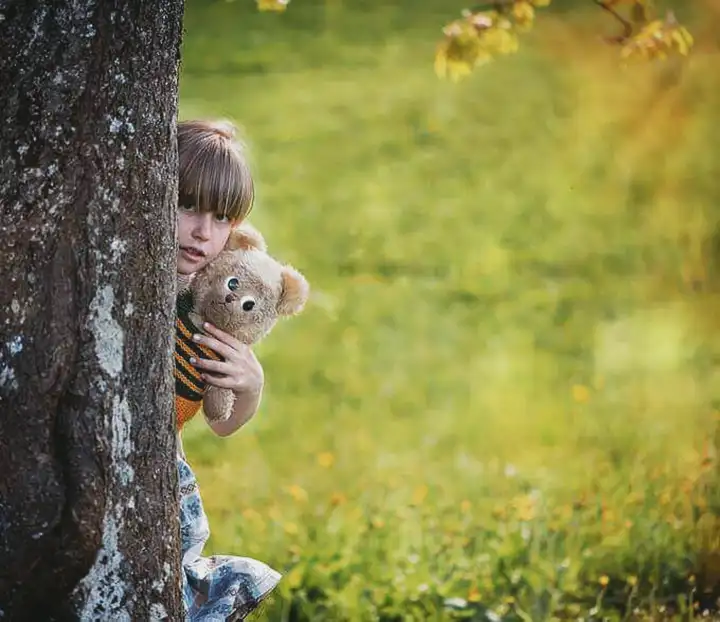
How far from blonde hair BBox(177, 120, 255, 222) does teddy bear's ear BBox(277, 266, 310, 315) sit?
0.59ft

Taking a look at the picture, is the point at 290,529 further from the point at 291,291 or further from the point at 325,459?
the point at 291,291

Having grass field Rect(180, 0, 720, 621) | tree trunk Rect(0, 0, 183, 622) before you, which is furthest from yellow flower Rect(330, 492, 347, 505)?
tree trunk Rect(0, 0, 183, 622)

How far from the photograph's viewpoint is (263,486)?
612 cm

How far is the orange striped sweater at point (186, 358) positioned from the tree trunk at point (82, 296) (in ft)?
1.45

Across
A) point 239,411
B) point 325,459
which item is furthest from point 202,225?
point 325,459

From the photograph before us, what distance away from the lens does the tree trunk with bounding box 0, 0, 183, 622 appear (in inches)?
103

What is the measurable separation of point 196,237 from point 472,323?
5222 mm

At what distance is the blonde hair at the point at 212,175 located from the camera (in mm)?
3189

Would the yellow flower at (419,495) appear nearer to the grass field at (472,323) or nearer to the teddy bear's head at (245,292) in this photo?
the grass field at (472,323)

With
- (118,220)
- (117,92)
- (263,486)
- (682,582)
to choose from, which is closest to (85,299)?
(118,220)

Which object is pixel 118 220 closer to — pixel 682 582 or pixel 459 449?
pixel 682 582

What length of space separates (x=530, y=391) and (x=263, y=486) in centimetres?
186

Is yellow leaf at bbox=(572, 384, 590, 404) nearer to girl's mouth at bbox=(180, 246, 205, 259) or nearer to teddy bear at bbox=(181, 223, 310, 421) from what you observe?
teddy bear at bbox=(181, 223, 310, 421)

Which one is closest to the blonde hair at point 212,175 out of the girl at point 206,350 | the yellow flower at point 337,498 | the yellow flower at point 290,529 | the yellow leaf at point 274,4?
the girl at point 206,350
